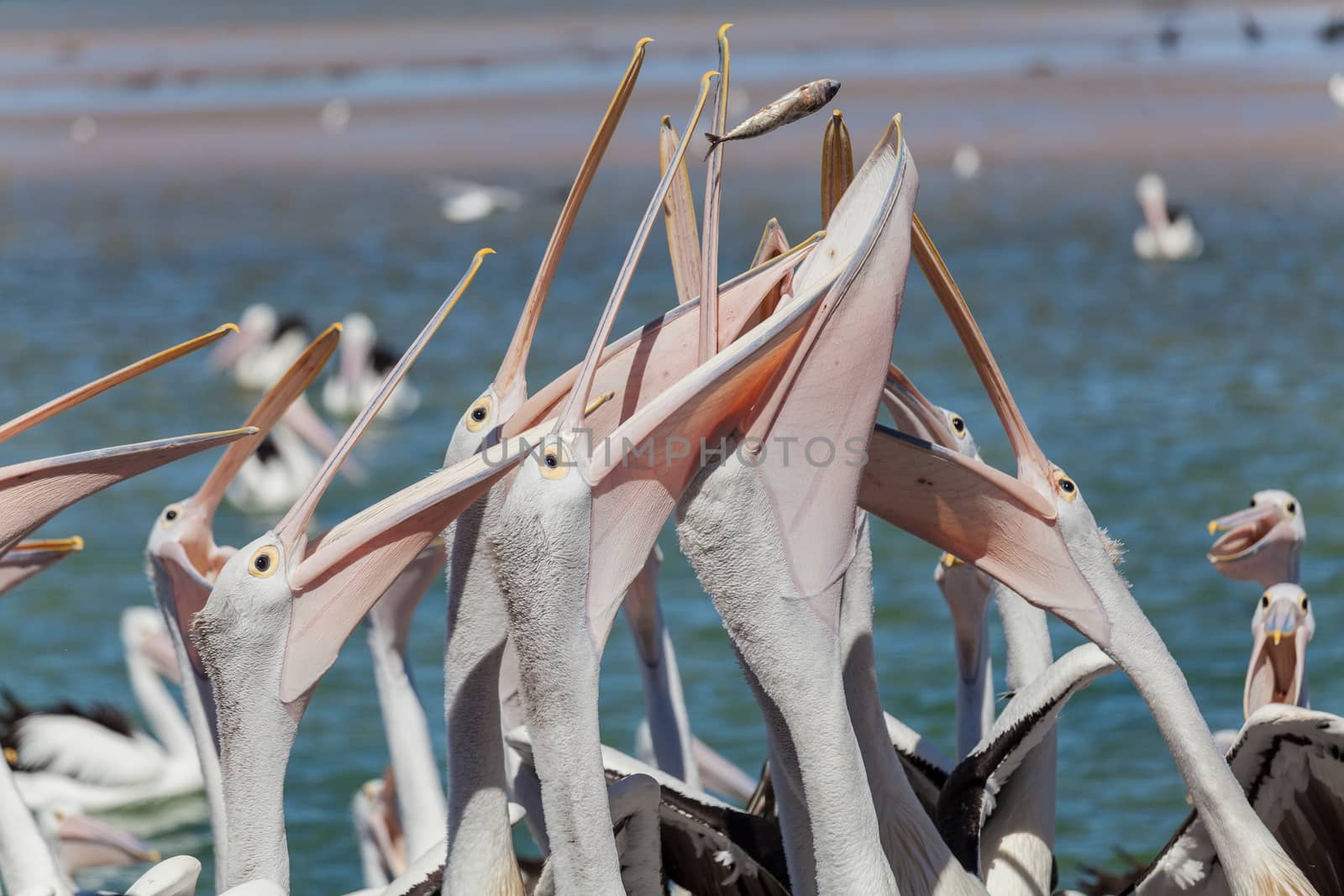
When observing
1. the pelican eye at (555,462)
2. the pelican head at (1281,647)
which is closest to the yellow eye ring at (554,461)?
the pelican eye at (555,462)

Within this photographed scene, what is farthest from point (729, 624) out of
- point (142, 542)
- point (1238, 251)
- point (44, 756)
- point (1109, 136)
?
point (1109, 136)

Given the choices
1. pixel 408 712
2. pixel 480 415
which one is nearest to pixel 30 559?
pixel 408 712

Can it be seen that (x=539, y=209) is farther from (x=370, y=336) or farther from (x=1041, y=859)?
(x=1041, y=859)

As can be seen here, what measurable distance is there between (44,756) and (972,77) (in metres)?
25.4

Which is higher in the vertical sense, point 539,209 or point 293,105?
point 293,105

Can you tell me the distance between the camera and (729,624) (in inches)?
119

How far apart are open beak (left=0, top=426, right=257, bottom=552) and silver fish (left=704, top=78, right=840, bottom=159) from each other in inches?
41.5

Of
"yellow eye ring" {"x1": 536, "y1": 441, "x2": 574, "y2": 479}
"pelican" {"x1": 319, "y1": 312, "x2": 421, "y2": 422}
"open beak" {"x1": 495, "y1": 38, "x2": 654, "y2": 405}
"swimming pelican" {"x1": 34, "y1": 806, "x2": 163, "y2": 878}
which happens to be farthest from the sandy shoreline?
"yellow eye ring" {"x1": 536, "y1": 441, "x2": 574, "y2": 479}

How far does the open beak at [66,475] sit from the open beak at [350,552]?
0.35 meters

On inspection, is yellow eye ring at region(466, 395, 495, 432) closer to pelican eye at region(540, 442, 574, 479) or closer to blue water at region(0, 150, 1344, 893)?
pelican eye at region(540, 442, 574, 479)

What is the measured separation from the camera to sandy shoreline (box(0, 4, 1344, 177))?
2691 cm

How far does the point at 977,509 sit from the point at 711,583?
20.7 inches

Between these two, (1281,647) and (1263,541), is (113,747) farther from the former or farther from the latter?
(1281,647)

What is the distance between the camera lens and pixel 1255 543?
17.3ft
